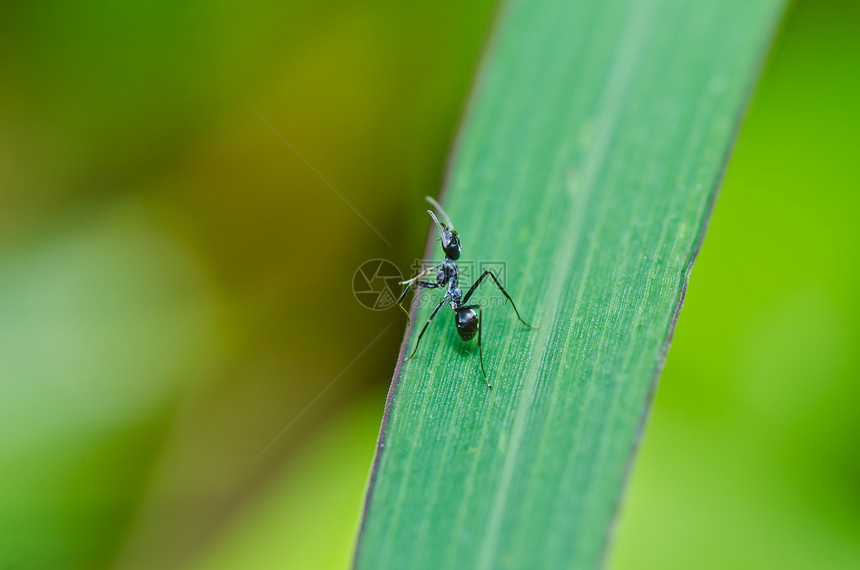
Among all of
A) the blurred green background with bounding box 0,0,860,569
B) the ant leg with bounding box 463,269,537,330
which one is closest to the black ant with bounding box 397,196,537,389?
the ant leg with bounding box 463,269,537,330

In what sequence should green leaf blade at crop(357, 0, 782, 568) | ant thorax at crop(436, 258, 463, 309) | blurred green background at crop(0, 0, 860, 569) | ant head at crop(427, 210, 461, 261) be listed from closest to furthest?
green leaf blade at crop(357, 0, 782, 568) < blurred green background at crop(0, 0, 860, 569) < ant head at crop(427, 210, 461, 261) < ant thorax at crop(436, 258, 463, 309)

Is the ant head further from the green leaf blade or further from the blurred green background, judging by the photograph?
the blurred green background

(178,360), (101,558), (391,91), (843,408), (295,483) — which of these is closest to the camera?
(843,408)

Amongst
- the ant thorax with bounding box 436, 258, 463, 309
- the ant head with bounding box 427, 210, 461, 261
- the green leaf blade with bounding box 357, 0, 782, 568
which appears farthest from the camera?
the ant thorax with bounding box 436, 258, 463, 309

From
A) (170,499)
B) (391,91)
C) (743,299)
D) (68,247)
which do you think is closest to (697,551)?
(743,299)

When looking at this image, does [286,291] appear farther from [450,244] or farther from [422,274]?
[450,244]

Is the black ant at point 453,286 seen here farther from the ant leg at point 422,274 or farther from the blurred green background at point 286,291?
the blurred green background at point 286,291

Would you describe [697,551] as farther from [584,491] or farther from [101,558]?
[101,558]
